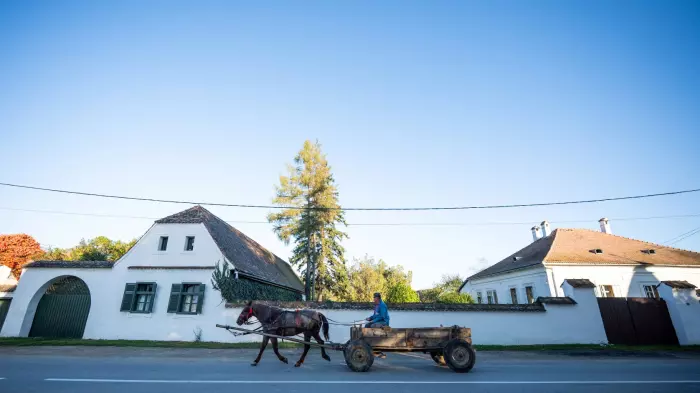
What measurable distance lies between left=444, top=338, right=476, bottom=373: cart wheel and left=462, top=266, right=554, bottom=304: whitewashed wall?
53.6ft

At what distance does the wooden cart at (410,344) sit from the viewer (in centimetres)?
770

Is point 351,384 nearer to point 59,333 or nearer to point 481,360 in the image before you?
point 481,360

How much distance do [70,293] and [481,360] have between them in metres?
22.3

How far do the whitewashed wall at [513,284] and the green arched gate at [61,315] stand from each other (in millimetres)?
28025

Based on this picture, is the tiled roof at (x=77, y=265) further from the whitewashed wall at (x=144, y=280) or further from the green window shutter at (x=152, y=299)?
the green window shutter at (x=152, y=299)

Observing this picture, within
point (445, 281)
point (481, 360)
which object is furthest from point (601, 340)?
point (445, 281)

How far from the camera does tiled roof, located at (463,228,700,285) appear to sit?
2131 centimetres

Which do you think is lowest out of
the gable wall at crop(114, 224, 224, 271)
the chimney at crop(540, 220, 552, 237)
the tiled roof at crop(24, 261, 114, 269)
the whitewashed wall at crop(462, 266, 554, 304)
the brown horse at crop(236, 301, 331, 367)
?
the brown horse at crop(236, 301, 331, 367)

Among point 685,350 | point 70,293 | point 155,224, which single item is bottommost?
point 685,350

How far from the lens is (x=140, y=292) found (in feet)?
54.0

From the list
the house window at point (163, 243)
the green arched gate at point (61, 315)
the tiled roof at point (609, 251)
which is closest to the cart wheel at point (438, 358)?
the house window at point (163, 243)

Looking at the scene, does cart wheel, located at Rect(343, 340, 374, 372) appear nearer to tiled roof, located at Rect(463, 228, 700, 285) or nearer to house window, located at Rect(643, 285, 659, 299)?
tiled roof, located at Rect(463, 228, 700, 285)

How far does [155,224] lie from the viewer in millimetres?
18031

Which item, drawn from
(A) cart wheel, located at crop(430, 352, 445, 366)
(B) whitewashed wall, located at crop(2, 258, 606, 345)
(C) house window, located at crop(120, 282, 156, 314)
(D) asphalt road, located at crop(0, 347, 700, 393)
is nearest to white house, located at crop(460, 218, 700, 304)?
(B) whitewashed wall, located at crop(2, 258, 606, 345)
